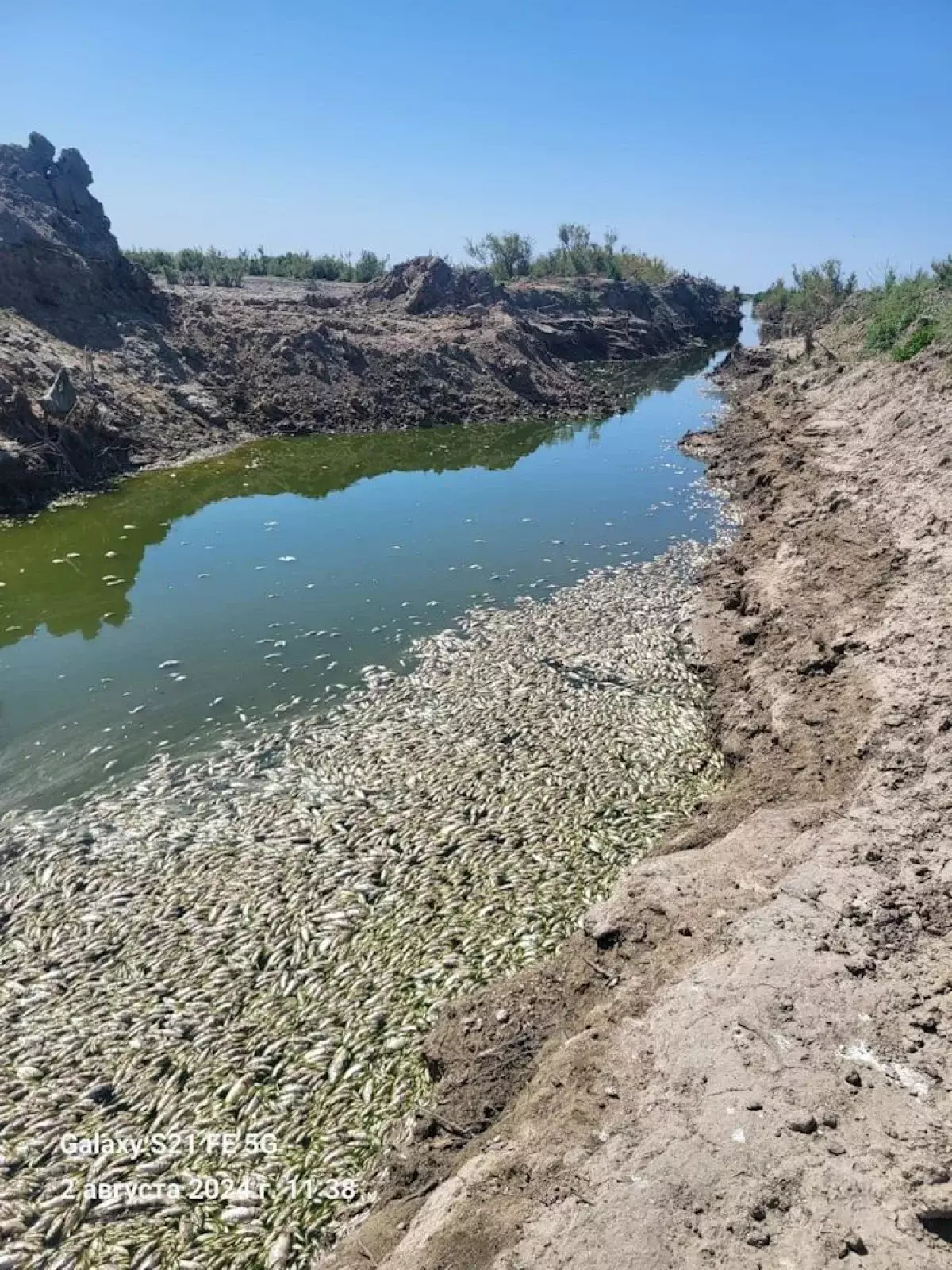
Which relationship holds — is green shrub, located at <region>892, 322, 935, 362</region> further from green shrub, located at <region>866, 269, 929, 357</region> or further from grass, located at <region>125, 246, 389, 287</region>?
grass, located at <region>125, 246, 389, 287</region>

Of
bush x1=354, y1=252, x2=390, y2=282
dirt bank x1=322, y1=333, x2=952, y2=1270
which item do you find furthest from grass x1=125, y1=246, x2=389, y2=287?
dirt bank x1=322, y1=333, x2=952, y2=1270

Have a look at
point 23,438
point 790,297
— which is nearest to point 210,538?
point 23,438

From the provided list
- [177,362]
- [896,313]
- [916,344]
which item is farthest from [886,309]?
[177,362]

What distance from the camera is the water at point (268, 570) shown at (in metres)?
14.3

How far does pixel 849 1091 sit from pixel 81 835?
389 inches

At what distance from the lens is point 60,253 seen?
36.4 metres

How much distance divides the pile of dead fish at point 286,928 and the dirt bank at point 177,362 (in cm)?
1849

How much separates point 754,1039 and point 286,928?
17.9 feet

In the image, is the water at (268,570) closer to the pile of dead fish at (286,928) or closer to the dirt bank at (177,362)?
the pile of dead fish at (286,928)

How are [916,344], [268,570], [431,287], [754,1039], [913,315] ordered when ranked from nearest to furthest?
[754,1039], [268,570], [916,344], [913,315], [431,287]

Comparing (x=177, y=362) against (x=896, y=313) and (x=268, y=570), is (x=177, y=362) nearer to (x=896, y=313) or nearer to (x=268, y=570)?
(x=268, y=570)

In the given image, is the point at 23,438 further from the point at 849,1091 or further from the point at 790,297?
the point at 790,297

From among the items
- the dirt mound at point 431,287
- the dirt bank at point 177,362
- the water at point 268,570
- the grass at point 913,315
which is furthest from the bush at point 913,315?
the dirt mound at point 431,287

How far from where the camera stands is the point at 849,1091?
19.4 ft
